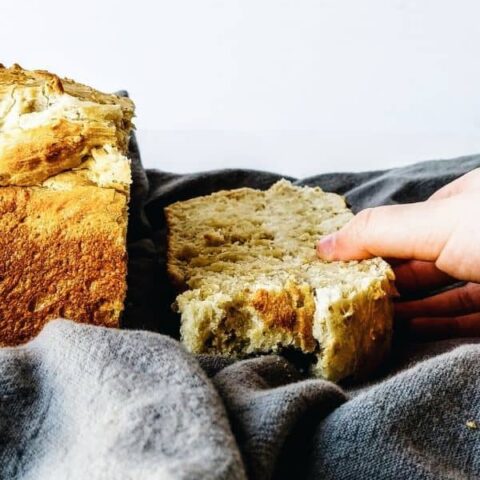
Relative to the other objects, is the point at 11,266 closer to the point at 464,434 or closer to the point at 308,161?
the point at 464,434

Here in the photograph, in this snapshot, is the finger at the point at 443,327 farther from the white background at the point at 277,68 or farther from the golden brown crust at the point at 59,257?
the white background at the point at 277,68

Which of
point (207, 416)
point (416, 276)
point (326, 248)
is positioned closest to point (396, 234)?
point (326, 248)

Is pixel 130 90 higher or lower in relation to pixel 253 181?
higher

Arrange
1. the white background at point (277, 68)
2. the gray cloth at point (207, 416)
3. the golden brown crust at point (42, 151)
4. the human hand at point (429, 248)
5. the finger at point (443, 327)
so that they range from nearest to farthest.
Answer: the gray cloth at point (207, 416) → the golden brown crust at point (42, 151) → the human hand at point (429, 248) → the finger at point (443, 327) → the white background at point (277, 68)

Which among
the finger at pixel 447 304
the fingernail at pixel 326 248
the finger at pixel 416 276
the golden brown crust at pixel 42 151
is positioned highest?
the golden brown crust at pixel 42 151

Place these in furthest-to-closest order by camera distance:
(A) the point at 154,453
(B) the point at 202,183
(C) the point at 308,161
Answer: (C) the point at 308,161 → (B) the point at 202,183 → (A) the point at 154,453

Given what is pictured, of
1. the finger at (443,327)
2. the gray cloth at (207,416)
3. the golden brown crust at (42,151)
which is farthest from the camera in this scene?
the finger at (443,327)

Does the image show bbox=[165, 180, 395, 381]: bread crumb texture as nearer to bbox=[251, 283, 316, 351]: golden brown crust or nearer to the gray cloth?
bbox=[251, 283, 316, 351]: golden brown crust

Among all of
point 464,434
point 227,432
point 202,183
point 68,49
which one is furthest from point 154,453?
point 68,49

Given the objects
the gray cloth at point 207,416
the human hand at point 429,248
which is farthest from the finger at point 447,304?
the gray cloth at point 207,416
